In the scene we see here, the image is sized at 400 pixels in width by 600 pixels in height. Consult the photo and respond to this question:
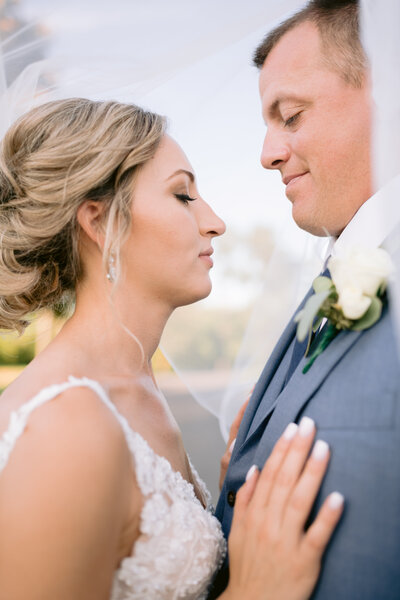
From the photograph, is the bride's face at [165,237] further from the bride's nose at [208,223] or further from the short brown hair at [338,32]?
the short brown hair at [338,32]

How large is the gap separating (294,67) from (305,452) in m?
1.88

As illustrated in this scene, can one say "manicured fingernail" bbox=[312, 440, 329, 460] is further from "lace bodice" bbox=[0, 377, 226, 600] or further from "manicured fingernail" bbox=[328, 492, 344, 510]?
"lace bodice" bbox=[0, 377, 226, 600]

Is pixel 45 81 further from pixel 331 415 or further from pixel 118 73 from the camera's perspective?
pixel 331 415

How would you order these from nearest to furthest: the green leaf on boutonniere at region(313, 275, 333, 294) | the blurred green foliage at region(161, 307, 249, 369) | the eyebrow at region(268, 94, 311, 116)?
the green leaf on boutonniere at region(313, 275, 333, 294) → the eyebrow at region(268, 94, 311, 116) → the blurred green foliage at region(161, 307, 249, 369)

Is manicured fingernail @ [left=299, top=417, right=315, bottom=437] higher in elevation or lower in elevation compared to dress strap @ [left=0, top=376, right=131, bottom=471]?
lower

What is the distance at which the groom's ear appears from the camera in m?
2.39

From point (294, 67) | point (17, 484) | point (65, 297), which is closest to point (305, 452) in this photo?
point (17, 484)

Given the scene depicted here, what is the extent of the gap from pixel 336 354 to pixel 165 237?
0.98 metres

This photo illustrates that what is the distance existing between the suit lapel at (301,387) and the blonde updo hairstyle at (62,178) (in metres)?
0.92

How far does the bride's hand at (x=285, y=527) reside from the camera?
1643 millimetres

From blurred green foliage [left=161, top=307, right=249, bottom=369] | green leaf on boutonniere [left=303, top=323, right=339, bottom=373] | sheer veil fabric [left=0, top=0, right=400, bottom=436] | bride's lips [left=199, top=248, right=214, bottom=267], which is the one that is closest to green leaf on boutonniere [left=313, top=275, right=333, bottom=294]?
green leaf on boutonniere [left=303, top=323, right=339, bottom=373]

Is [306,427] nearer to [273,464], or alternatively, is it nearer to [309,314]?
[273,464]

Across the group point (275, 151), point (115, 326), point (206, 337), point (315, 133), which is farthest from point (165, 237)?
point (206, 337)

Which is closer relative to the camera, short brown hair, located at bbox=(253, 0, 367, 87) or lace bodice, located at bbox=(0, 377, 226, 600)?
lace bodice, located at bbox=(0, 377, 226, 600)
